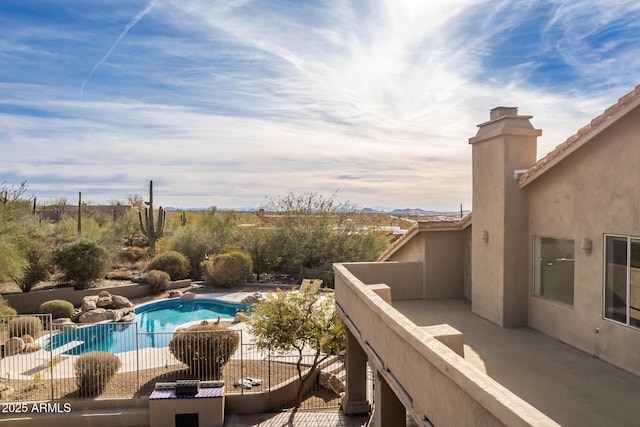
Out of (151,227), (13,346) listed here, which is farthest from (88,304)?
(151,227)

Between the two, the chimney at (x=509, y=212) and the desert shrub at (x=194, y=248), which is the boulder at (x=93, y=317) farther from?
the chimney at (x=509, y=212)

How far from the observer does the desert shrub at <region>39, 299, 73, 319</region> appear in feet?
83.0

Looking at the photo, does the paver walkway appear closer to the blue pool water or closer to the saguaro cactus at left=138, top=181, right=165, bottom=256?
the blue pool water

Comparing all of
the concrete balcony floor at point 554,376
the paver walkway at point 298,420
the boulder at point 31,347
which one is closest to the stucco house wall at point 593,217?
the concrete balcony floor at point 554,376

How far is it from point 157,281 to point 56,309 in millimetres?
7562

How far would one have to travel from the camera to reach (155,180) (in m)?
44.1

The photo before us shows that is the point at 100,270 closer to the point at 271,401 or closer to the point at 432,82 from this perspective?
the point at 271,401

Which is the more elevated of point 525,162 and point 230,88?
point 230,88

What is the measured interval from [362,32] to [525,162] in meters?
7.21

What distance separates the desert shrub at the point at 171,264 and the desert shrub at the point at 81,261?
14.5 ft

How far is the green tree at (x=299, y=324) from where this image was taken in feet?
47.8

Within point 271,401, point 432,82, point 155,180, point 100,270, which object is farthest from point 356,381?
point 155,180

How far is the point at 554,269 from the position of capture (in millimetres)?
8883

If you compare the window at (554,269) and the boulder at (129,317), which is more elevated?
the window at (554,269)
